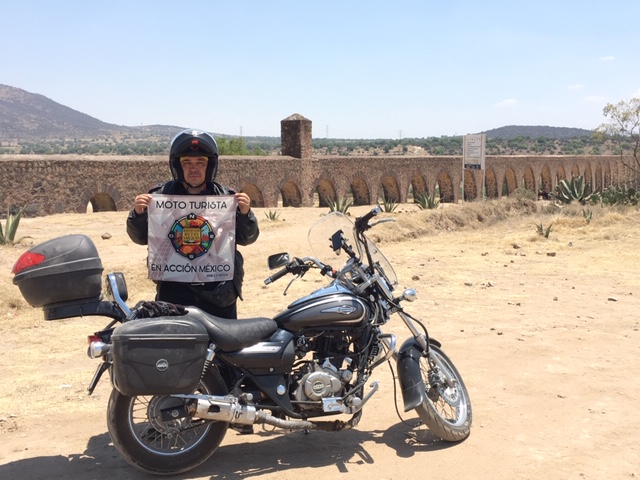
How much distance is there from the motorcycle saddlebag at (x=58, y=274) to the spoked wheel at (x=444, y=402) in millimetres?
1898

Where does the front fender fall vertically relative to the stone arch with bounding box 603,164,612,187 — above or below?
below

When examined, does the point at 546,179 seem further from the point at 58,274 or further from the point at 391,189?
the point at 58,274

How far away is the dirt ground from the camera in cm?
360

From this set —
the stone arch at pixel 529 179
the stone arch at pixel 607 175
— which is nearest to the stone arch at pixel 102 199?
the stone arch at pixel 529 179

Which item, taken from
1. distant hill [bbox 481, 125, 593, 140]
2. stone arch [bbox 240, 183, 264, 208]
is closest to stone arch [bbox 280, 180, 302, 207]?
stone arch [bbox 240, 183, 264, 208]

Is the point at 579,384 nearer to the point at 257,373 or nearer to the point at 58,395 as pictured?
the point at 257,373

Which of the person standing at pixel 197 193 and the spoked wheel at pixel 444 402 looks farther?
the spoked wheel at pixel 444 402

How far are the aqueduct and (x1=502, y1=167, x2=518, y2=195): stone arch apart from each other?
6cm

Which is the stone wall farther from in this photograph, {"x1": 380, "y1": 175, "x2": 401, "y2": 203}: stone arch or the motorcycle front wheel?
the motorcycle front wheel

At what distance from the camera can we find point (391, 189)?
103 ft

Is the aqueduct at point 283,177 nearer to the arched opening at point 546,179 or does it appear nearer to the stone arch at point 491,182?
the stone arch at point 491,182

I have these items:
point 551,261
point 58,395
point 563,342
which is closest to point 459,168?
point 551,261

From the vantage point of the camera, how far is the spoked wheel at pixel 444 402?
3814mm

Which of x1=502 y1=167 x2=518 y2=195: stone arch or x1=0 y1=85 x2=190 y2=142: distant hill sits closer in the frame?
x1=502 y1=167 x2=518 y2=195: stone arch
